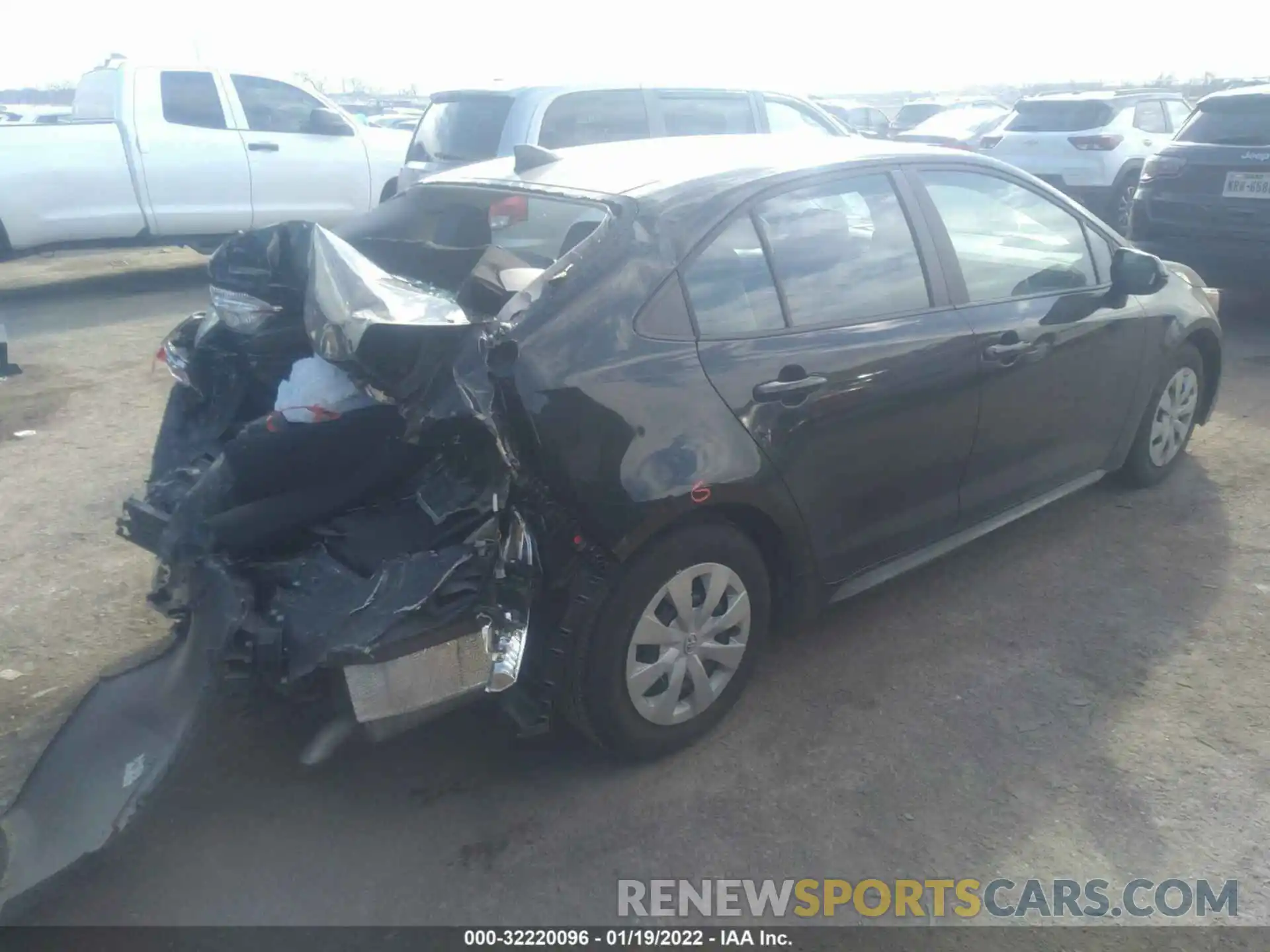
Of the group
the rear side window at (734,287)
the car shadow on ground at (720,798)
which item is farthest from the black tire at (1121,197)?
the rear side window at (734,287)

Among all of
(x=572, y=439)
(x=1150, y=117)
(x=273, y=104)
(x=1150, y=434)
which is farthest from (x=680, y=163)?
(x=1150, y=117)

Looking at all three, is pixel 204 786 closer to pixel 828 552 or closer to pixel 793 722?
pixel 793 722

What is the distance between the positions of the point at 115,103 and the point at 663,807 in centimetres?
952

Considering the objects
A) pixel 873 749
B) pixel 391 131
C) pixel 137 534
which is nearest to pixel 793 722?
pixel 873 749

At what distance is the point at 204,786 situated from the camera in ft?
10.1

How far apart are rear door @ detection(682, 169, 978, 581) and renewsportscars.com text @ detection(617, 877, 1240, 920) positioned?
107 centimetres

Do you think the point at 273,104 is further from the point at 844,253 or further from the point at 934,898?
the point at 934,898

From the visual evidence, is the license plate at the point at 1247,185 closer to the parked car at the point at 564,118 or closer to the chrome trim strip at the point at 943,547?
the parked car at the point at 564,118

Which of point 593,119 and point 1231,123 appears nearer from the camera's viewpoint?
point 593,119

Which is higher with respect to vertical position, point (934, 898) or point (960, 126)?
point (934, 898)

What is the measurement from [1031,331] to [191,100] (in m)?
9.00

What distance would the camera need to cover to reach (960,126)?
17797mm

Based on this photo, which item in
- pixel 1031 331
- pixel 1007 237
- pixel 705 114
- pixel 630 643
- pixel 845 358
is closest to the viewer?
pixel 630 643

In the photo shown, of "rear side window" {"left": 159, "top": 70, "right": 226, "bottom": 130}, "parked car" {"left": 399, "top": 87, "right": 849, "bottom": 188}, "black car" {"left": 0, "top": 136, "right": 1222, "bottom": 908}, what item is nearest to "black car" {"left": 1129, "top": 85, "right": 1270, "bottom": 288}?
"parked car" {"left": 399, "top": 87, "right": 849, "bottom": 188}
